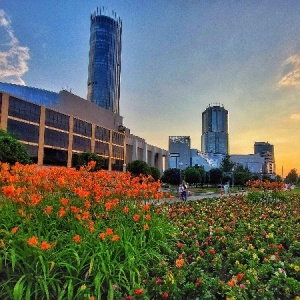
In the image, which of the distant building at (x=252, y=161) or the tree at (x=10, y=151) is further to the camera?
the distant building at (x=252, y=161)

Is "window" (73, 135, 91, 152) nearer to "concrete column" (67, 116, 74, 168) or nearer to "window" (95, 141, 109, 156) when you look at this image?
"concrete column" (67, 116, 74, 168)

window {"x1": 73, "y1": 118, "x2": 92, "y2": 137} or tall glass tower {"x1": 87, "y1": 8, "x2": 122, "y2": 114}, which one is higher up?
tall glass tower {"x1": 87, "y1": 8, "x2": 122, "y2": 114}

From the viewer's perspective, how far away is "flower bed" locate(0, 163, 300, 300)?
3.15 m

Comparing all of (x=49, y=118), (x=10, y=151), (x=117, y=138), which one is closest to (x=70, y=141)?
(x=49, y=118)

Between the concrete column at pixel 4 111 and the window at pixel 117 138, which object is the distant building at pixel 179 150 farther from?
the concrete column at pixel 4 111

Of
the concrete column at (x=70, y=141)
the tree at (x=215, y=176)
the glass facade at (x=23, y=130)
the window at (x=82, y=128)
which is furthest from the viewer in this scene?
the tree at (x=215, y=176)

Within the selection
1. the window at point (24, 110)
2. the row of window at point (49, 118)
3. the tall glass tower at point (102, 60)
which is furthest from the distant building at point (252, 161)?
the window at point (24, 110)

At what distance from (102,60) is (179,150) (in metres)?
67.7

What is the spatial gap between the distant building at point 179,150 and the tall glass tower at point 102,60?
45577 mm

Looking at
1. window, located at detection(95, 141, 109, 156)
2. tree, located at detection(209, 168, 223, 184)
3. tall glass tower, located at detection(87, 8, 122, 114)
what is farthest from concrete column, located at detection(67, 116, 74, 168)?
tall glass tower, located at detection(87, 8, 122, 114)

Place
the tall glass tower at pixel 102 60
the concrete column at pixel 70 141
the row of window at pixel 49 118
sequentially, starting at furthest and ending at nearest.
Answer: the tall glass tower at pixel 102 60
the concrete column at pixel 70 141
the row of window at pixel 49 118

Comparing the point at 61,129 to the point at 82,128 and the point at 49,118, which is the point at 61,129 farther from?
the point at 82,128

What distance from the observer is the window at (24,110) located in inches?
1639

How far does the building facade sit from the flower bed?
4002 centimetres
